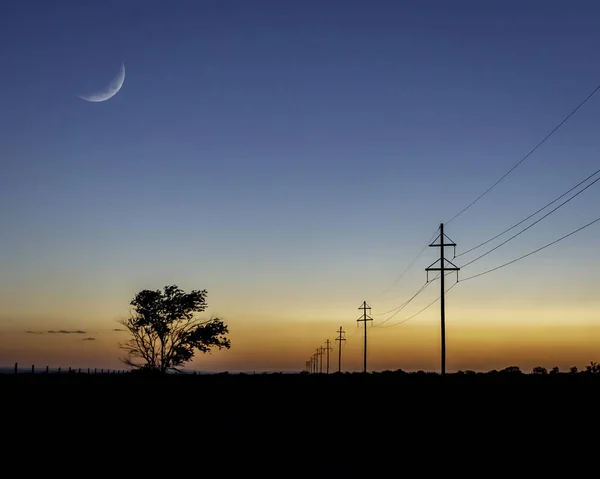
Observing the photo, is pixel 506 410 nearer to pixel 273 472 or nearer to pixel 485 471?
pixel 485 471

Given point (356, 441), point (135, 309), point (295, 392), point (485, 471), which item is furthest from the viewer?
point (135, 309)

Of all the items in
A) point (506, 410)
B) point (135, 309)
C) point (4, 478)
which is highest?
point (135, 309)

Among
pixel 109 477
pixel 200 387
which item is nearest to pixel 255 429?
pixel 109 477

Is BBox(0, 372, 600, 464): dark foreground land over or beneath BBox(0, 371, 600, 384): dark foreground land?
beneath

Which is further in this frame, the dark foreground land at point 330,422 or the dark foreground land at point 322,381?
the dark foreground land at point 322,381

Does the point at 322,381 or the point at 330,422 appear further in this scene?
the point at 322,381

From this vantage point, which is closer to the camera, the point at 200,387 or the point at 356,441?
the point at 356,441

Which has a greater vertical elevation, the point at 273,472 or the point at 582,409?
the point at 582,409

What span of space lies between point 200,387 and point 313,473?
118 feet

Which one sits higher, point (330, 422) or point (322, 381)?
point (322, 381)

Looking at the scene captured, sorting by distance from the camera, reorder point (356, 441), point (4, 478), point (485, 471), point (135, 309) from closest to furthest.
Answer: point (4, 478)
point (485, 471)
point (356, 441)
point (135, 309)

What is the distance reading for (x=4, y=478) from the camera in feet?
70.7

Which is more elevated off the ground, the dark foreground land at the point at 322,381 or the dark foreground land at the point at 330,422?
the dark foreground land at the point at 322,381

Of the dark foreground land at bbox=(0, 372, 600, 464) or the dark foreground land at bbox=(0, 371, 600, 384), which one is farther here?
the dark foreground land at bbox=(0, 371, 600, 384)
